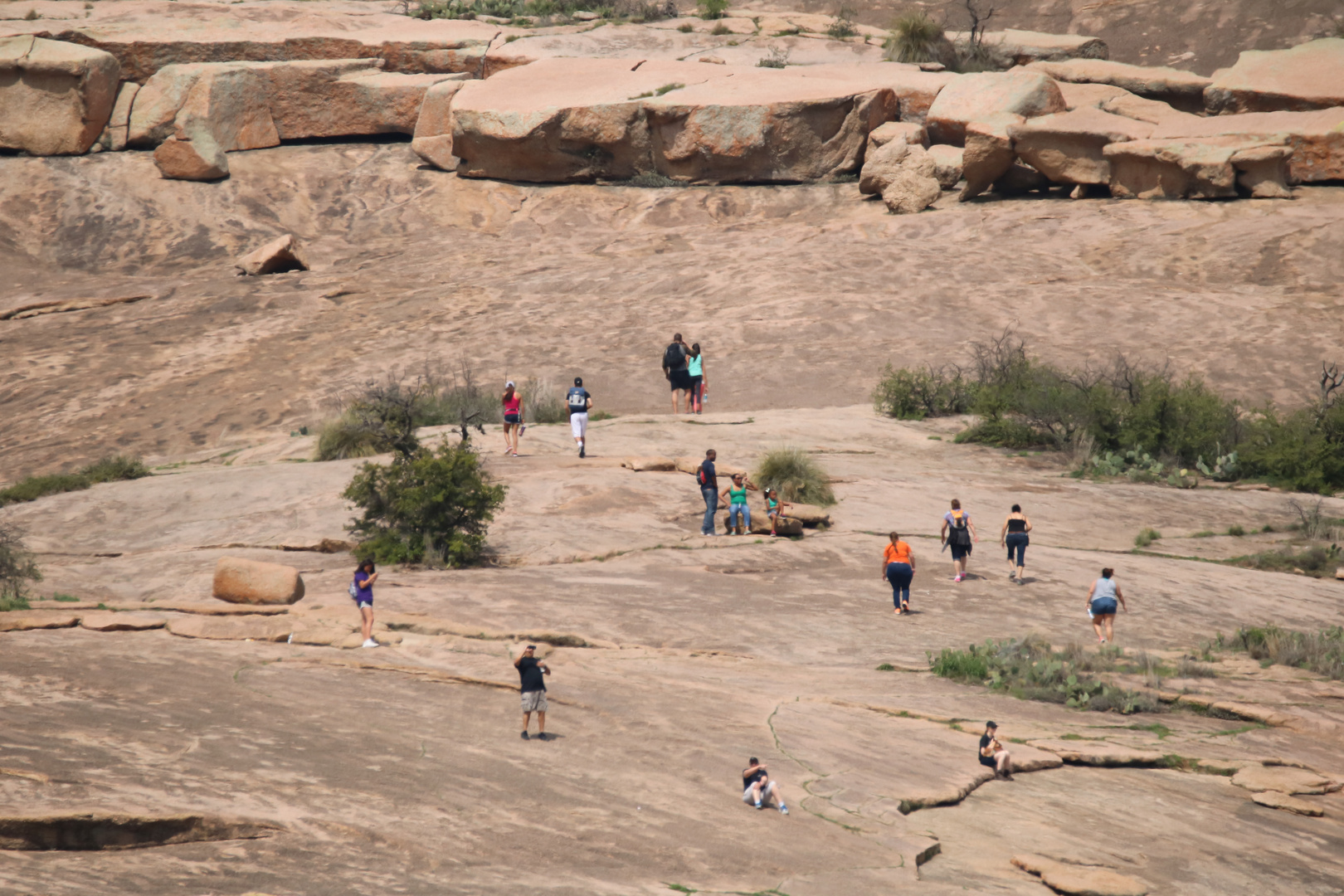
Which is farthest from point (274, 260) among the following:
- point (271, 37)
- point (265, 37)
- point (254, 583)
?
point (254, 583)

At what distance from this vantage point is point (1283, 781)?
34.6 ft

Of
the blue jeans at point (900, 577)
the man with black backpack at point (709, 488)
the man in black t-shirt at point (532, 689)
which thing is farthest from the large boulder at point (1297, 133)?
the man in black t-shirt at point (532, 689)

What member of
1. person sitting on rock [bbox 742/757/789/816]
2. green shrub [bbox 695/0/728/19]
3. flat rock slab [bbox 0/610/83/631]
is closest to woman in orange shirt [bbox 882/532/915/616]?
person sitting on rock [bbox 742/757/789/816]

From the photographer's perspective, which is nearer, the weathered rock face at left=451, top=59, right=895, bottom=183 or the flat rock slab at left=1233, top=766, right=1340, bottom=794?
the flat rock slab at left=1233, top=766, right=1340, bottom=794

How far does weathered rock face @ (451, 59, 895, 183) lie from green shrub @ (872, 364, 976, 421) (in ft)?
39.2

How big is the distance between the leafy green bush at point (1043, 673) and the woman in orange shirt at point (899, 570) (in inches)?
53.3

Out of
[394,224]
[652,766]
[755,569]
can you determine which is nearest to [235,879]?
[652,766]

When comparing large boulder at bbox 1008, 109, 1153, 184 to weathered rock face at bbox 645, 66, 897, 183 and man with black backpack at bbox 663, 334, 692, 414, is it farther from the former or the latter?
man with black backpack at bbox 663, 334, 692, 414

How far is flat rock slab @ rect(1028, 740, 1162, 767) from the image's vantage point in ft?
35.1

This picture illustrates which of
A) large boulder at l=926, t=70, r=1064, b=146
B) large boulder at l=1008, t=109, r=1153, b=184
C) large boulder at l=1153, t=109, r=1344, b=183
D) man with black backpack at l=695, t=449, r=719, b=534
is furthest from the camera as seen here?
large boulder at l=926, t=70, r=1064, b=146

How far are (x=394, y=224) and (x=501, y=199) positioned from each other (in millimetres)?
3218

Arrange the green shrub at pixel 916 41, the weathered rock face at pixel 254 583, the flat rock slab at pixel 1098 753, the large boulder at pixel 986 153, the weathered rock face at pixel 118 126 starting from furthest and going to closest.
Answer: the green shrub at pixel 916 41
the weathered rock face at pixel 118 126
the large boulder at pixel 986 153
the weathered rock face at pixel 254 583
the flat rock slab at pixel 1098 753

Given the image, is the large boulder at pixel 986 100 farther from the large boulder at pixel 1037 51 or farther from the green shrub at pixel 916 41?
the large boulder at pixel 1037 51

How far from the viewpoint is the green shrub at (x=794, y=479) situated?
18734 millimetres
